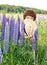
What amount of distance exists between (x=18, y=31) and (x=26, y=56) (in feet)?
0.82

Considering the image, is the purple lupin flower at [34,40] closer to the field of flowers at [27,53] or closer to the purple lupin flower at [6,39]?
the field of flowers at [27,53]

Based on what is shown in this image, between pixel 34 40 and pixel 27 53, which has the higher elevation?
pixel 34 40

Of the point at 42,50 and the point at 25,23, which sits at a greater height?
the point at 25,23

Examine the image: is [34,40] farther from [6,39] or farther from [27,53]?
[6,39]

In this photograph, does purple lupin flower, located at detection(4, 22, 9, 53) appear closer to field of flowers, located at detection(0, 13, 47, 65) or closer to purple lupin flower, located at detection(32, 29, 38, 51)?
field of flowers, located at detection(0, 13, 47, 65)

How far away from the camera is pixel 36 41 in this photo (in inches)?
71.8

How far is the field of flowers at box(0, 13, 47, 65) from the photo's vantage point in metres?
1.73

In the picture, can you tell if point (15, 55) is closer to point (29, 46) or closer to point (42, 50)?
point (29, 46)

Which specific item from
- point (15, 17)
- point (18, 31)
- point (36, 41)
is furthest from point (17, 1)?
point (36, 41)

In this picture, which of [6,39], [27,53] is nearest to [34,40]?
[27,53]

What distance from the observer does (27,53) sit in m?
1.78

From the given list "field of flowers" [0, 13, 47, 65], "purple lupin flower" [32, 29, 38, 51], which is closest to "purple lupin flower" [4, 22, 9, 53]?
"field of flowers" [0, 13, 47, 65]

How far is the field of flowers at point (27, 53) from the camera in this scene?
173cm

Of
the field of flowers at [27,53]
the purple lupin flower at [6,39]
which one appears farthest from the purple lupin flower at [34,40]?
the purple lupin flower at [6,39]
